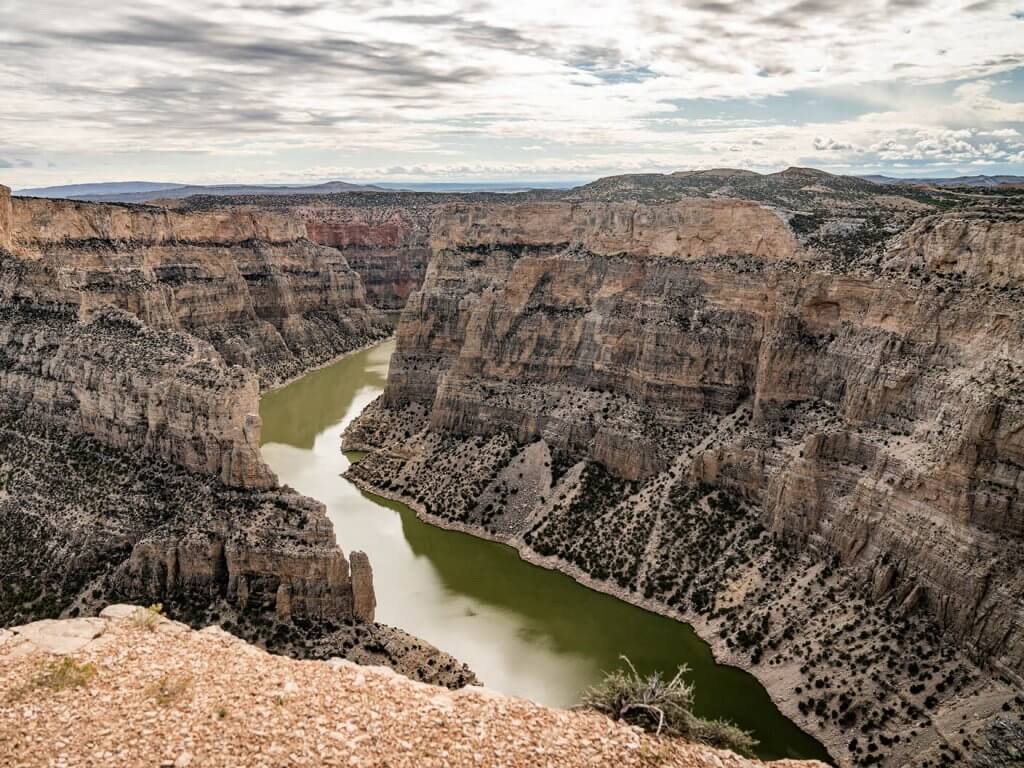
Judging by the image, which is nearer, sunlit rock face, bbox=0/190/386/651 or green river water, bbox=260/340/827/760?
sunlit rock face, bbox=0/190/386/651

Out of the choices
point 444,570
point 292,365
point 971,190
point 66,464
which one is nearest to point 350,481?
point 444,570

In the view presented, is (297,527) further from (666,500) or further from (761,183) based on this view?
(761,183)

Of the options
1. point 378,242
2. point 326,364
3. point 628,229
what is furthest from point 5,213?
point 378,242

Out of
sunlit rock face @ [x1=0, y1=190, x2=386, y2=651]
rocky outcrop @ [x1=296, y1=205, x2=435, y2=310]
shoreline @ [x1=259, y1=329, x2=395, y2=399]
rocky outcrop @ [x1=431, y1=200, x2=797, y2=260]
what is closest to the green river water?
sunlit rock face @ [x1=0, y1=190, x2=386, y2=651]

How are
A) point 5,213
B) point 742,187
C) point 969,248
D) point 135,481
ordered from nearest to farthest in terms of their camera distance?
1. point 135,481
2. point 969,248
3. point 5,213
4. point 742,187

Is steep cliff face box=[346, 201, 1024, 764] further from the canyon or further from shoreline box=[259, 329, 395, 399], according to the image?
shoreline box=[259, 329, 395, 399]

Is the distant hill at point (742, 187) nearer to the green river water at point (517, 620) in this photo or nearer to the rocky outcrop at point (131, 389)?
the green river water at point (517, 620)

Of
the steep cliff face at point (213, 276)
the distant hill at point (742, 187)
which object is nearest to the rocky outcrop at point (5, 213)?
the steep cliff face at point (213, 276)

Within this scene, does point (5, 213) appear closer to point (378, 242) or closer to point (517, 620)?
point (517, 620)
